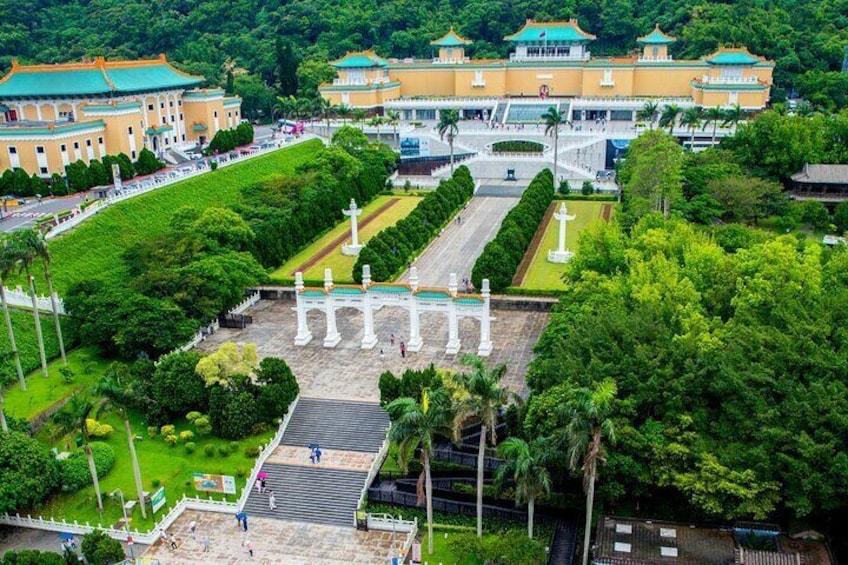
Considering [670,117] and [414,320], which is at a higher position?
[670,117]

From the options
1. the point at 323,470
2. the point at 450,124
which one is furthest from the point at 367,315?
the point at 450,124

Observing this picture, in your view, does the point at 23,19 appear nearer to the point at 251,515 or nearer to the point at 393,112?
the point at 393,112

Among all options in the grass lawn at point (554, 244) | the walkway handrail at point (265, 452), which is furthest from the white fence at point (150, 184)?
the grass lawn at point (554, 244)

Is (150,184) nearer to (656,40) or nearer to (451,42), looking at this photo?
(451,42)

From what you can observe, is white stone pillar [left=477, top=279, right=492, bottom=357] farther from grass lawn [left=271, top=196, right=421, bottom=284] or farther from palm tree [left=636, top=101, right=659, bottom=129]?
palm tree [left=636, top=101, right=659, bottom=129]

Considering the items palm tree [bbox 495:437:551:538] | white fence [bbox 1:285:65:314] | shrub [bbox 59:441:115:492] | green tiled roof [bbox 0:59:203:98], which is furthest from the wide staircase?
green tiled roof [bbox 0:59:203:98]

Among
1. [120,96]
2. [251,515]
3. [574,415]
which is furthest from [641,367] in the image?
[120,96]
